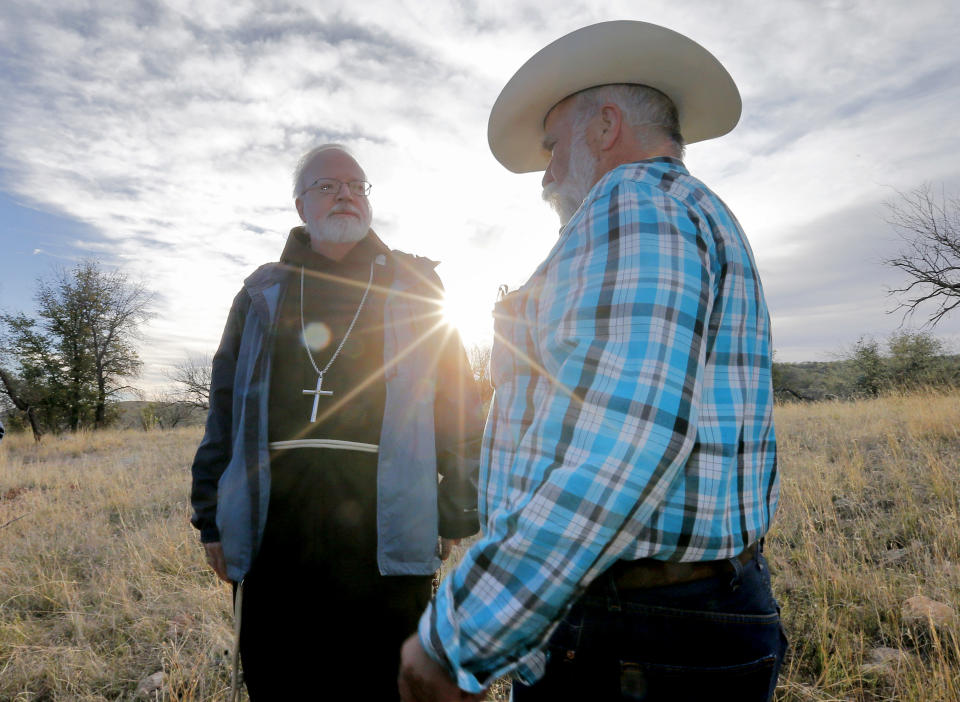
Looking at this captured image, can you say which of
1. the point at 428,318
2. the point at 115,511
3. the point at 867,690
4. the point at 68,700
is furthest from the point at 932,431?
the point at 115,511

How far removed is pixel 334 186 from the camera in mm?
2596

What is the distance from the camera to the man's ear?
122cm

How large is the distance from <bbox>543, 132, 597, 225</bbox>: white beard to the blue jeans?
2.94 ft

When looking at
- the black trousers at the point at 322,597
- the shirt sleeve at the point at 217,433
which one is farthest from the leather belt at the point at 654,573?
the shirt sleeve at the point at 217,433

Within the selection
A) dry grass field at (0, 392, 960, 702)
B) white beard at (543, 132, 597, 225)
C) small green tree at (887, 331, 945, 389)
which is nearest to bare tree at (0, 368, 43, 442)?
dry grass field at (0, 392, 960, 702)

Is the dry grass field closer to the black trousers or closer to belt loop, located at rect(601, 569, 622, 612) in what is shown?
the black trousers

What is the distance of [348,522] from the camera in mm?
2072

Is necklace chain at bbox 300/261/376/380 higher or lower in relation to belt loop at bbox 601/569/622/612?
higher

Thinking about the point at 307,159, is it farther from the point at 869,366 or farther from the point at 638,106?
the point at 869,366

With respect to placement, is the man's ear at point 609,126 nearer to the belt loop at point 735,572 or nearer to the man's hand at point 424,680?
the belt loop at point 735,572

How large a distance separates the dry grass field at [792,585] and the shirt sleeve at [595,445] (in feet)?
7.34

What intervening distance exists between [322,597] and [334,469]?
0.49 m

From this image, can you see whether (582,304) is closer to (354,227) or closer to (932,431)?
(354,227)

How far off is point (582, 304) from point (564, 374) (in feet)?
0.41
